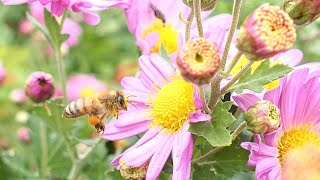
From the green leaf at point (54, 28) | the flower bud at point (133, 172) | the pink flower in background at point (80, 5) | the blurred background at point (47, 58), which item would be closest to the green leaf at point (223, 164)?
the flower bud at point (133, 172)

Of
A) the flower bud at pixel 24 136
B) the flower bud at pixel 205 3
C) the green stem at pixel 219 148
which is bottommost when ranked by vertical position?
the flower bud at pixel 24 136

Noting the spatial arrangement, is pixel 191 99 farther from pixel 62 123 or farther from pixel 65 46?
pixel 65 46

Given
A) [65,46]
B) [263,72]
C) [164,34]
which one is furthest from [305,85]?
[65,46]

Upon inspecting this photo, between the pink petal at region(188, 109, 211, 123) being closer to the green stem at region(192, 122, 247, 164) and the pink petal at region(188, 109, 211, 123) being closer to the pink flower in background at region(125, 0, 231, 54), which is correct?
the green stem at region(192, 122, 247, 164)

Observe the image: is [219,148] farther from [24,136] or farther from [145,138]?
[24,136]

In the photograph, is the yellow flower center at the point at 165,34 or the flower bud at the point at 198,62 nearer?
the flower bud at the point at 198,62

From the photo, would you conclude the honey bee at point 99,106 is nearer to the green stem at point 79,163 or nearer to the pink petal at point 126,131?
the pink petal at point 126,131

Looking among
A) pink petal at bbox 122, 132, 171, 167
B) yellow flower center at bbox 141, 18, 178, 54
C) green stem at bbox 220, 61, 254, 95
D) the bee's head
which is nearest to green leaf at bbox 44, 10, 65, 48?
yellow flower center at bbox 141, 18, 178, 54
